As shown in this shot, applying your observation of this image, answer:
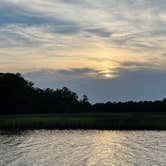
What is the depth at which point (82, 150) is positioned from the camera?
115ft

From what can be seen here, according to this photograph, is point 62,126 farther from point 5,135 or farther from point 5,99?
point 5,99

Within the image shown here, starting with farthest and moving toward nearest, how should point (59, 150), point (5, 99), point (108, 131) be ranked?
1. point (5, 99)
2. point (108, 131)
3. point (59, 150)

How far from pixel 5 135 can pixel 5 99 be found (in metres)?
42.7

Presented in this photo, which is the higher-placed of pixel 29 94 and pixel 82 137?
pixel 29 94

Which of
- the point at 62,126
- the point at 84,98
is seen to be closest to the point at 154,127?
the point at 62,126

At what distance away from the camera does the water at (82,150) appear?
28516 millimetres

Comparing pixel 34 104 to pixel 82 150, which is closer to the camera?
pixel 82 150

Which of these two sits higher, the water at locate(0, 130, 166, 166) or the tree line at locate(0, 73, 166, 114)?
the tree line at locate(0, 73, 166, 114)

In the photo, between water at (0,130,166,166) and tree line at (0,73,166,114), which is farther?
tree line at (0,73,166,114)

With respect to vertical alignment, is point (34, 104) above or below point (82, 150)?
above

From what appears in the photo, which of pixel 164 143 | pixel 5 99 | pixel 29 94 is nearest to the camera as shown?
pixel 164 143

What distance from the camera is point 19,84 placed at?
3691 inches

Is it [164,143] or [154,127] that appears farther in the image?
[154,127]

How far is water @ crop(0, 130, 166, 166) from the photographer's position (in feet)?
93.6
